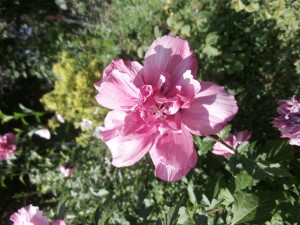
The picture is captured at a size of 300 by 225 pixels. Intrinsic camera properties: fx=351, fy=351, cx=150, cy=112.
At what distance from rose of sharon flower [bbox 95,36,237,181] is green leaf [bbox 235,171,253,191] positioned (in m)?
0.31

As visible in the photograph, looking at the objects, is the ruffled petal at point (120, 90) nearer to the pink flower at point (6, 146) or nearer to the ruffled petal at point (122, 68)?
the ruffled petal at point (122, 68)

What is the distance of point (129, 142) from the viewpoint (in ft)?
3.20

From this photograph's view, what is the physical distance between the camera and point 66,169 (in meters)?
2.76

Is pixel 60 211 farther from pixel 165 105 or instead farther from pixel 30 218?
pixel 165 105

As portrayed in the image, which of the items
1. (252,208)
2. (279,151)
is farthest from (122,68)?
(279,151)

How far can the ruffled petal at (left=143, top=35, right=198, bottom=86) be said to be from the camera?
0.95 m

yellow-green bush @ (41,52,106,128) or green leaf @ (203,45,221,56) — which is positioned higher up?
green leaf @ (203,45,221,56)

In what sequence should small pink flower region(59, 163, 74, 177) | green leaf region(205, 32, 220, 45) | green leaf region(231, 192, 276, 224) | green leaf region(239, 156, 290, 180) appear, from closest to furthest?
1. green leaf region(231, 192, 276, 224)
2. green leaf region(239, 156, 290, 180)
3. green leaf region(205, 32, 220, 45)
4. small pink flower region(59, 163, 74, 177)

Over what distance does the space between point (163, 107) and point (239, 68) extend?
154 centimetres

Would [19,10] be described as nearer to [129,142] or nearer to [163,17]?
[163,17]

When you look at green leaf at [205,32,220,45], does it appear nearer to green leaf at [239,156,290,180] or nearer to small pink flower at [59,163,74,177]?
green leaf at [239,156,290,180]

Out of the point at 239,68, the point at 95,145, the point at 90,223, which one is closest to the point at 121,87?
the point at 90,223

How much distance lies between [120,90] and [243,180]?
0.56m

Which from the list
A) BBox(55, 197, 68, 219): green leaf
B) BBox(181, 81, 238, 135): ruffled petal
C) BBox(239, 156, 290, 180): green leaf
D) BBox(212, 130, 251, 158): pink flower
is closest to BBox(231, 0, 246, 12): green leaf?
BBox(212, 130, 251, 158): pink flower
